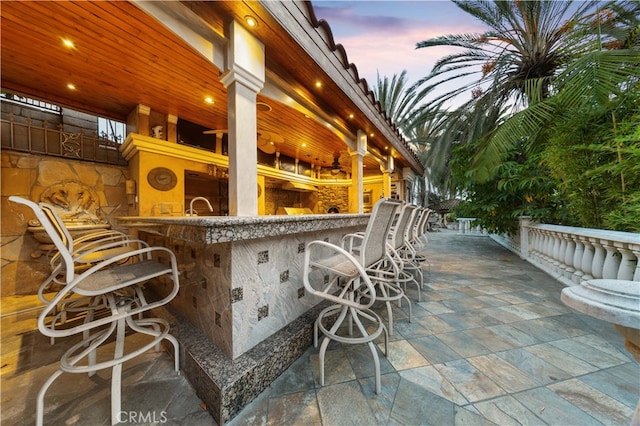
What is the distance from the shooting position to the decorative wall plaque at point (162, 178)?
12.6ft

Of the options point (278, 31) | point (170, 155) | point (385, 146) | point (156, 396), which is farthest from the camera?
point (385, 146)

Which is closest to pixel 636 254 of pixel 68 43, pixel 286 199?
pixel 68 43

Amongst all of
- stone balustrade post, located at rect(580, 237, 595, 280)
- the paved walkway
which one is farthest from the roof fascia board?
stone balustrade post, located at rect(580, 237, 595, 280)

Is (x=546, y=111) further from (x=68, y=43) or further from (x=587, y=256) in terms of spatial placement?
(x=68, y=43)

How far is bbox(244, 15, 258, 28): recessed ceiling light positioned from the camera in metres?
1.79

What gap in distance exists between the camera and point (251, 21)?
1824 millimetres

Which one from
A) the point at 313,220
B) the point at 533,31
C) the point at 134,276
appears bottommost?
the point at 134,276

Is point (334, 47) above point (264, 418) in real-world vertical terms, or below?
above

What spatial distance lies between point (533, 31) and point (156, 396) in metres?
8.41

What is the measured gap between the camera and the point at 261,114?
13.9ft

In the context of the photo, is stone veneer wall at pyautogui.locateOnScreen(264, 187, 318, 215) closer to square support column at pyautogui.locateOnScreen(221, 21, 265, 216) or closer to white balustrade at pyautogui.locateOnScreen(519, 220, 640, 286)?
square support column at pyautogui.locateOnScreen(221, 21, 265, 216)

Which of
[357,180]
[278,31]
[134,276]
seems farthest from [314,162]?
[134,276]

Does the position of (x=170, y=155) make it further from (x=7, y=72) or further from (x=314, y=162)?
(x=314, y=162)

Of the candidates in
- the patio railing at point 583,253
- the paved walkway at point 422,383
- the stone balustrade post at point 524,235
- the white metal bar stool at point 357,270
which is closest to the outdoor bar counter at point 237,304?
the paved walkway at point 422,383
